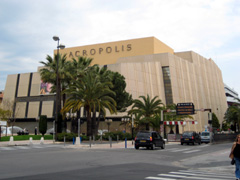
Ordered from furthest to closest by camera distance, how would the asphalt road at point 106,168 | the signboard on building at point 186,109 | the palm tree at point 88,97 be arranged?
1. the signboard on building at point 186,109
2. the palm tree at point 88,97
3. the asphalt road at point 106,168

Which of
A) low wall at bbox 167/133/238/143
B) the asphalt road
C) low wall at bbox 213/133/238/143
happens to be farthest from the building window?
the asphalt road

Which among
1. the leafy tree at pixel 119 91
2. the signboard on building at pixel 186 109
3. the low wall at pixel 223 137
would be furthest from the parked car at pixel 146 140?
the leafy tree at pixel 119 91

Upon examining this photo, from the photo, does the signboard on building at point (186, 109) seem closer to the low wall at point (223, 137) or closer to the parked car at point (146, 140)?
the low wall at point (223, 137)

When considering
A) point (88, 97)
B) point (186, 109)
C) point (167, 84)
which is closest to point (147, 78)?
point (167, 84)

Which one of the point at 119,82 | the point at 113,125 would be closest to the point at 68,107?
the point at 119,82

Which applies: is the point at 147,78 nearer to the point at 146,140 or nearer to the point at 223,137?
the point at 223,137

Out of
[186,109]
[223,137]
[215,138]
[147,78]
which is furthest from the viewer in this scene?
[147,78]

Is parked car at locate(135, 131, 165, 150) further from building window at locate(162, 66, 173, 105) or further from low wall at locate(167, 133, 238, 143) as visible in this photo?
building window at locate(162, 66, 173, 105)

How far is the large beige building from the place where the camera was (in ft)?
219

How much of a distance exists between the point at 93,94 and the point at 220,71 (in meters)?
84.4

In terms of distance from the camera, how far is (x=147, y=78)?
6744cm

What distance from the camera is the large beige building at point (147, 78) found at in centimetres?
6669

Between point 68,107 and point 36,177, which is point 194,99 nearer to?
point 68,107

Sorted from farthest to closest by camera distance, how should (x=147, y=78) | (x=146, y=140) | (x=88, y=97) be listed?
(x=147, y=78), (x=88, y=97), (x=146, y=140)
